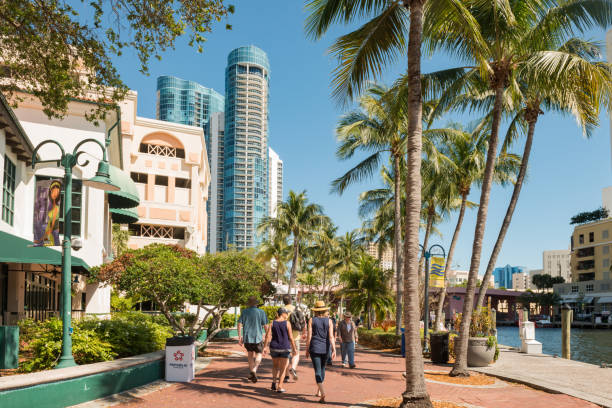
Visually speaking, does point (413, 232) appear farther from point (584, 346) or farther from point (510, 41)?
point (584, 346)

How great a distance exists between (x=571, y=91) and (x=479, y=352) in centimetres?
754

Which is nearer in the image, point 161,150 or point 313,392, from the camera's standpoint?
point 313,392

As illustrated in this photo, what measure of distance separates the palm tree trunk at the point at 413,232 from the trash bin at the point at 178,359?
15.6ft

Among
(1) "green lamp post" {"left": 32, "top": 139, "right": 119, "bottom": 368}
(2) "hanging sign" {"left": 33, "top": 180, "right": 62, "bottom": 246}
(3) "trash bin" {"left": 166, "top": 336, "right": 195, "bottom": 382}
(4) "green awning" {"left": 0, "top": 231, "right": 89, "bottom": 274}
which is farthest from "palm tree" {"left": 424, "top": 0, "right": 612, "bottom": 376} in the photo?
(4) "green awning" {"left": 0, "top": 231, "right": 89, "bottom": 274}

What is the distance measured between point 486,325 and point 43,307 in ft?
55.1

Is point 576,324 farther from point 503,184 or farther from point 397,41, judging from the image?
point 397,41

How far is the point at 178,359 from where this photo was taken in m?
11.2

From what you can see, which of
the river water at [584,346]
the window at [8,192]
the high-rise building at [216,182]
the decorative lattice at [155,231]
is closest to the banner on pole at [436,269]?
the window at [8,192]

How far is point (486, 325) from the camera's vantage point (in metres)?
16.7

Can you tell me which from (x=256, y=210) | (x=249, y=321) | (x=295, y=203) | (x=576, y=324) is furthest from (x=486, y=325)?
(x=256, y=210)

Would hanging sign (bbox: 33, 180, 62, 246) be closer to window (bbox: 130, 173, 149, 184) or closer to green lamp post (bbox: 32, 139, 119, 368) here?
green lamp post (bbox: 32, 139, 119, 368)

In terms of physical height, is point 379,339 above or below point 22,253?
below

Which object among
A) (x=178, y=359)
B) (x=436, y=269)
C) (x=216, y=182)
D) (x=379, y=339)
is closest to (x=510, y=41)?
(x=436, y=269)

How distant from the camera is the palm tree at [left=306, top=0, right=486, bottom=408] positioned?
28.9 feet
